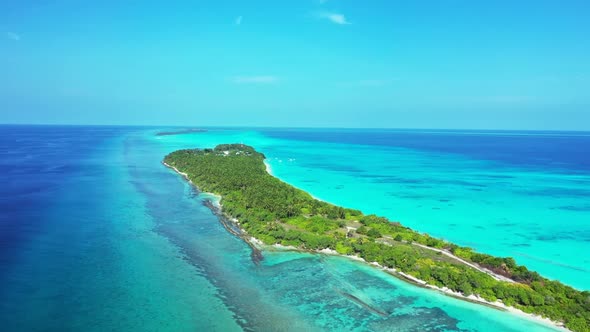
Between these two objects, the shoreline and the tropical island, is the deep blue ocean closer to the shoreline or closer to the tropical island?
the shoreline

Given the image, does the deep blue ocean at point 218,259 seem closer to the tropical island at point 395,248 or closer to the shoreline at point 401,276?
the shoreline at point 401,276

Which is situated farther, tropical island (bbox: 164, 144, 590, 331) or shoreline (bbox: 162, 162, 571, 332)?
tropical island (bbox: 164, 144, 590, 331)

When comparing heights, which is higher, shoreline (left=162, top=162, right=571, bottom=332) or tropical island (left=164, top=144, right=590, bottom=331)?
tropical island (left=164, top=144, right=590, bottom=331)

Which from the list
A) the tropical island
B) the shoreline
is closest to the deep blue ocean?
the shoreline

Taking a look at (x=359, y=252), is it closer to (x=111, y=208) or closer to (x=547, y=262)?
(x=547, y=262)

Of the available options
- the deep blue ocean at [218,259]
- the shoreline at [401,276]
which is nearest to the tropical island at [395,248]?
the shoreline at [401,276]

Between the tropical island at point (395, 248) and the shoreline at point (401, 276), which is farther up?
the tropical island at point (395, 248)

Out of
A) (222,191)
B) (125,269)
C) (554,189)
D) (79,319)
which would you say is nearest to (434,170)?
(554,189)

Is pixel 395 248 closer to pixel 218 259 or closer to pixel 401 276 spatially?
pixel 401 276
